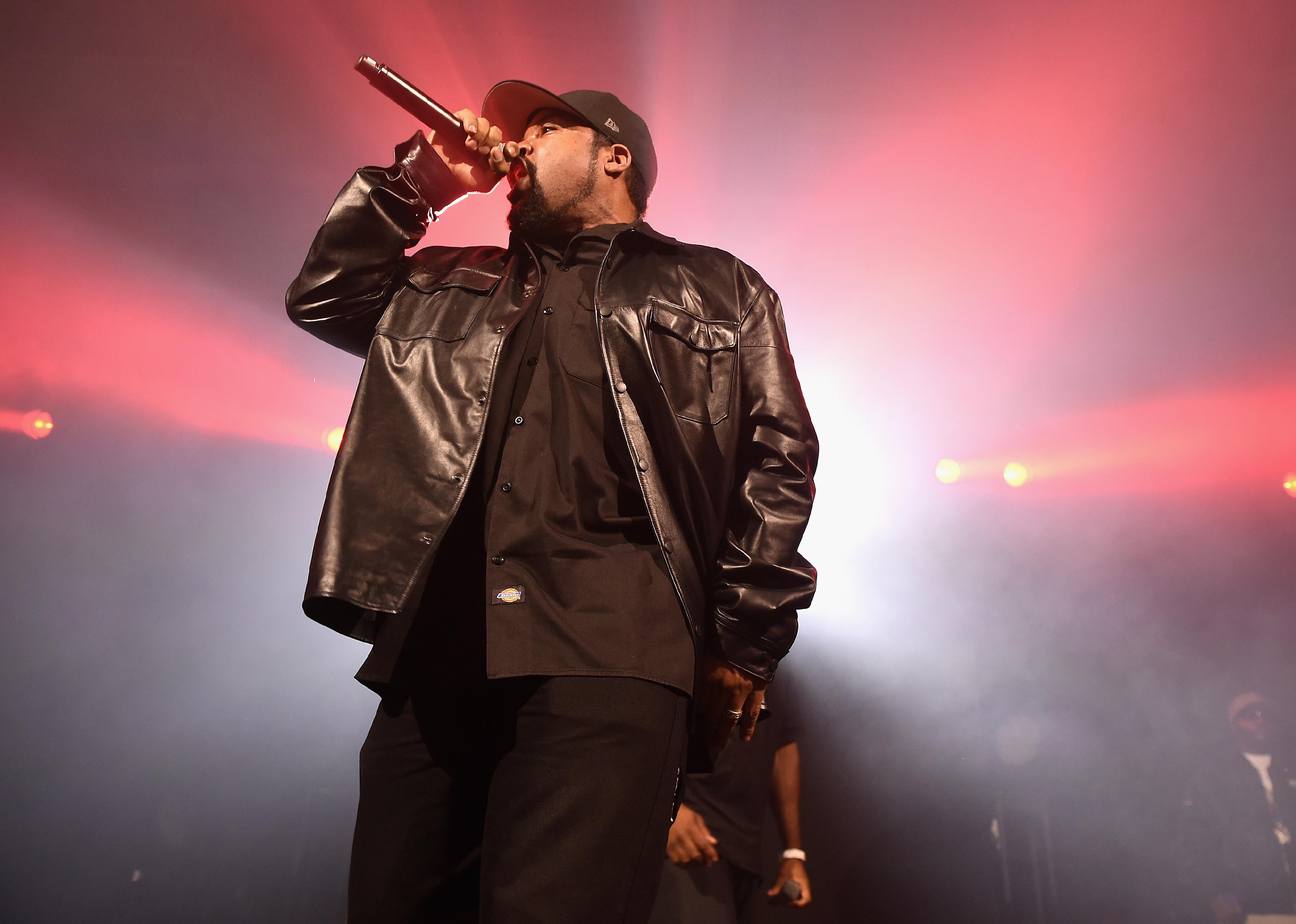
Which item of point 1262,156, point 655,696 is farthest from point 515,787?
point 1262,156

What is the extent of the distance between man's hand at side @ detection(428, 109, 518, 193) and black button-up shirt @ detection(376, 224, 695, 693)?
444 mm

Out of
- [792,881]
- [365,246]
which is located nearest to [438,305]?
[365,246]

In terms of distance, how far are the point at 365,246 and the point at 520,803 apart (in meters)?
1.14

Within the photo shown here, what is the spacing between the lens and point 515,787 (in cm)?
104

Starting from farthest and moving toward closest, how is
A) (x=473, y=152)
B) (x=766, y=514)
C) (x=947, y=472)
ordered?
(x=947, y=472), (x=473, y=152), (x=766, y=514)

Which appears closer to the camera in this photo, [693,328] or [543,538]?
[543,538]

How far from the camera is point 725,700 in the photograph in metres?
1.22

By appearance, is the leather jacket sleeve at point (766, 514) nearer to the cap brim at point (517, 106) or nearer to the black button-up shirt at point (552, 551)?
the black button-up shirt at point (552, 551)

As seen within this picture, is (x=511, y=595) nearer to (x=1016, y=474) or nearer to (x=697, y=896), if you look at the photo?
(x=697, y=896)

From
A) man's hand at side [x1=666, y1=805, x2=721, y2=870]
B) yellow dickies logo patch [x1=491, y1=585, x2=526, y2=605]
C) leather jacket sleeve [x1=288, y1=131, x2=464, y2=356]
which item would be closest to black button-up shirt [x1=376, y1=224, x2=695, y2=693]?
yellow dickies logo patch [x1=491, y1=585, x2=526, y2=605]

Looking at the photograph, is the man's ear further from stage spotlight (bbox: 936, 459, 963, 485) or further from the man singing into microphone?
stage spotlight (bbox: 936, 459, 963, 485)

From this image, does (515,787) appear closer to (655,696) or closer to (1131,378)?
(655,696)

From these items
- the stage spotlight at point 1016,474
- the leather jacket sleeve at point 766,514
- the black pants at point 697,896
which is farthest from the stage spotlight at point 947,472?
the leather jacket sleeve at point 766,514

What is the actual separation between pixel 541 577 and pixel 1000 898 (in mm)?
3712
